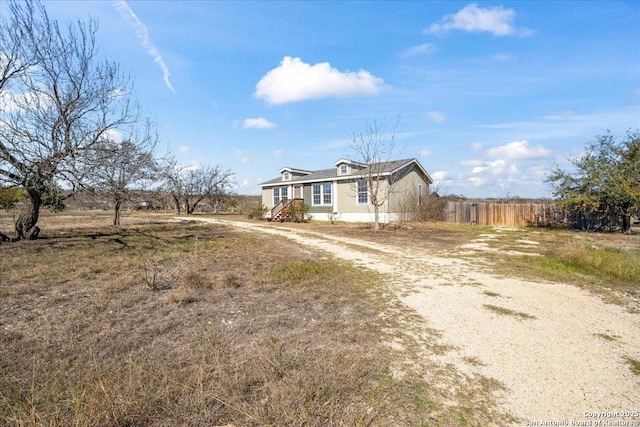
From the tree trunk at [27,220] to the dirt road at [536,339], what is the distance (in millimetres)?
12373

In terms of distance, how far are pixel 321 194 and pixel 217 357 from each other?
861 inches

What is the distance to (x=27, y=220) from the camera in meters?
10.8

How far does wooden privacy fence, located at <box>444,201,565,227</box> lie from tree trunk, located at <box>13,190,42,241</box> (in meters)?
22.1

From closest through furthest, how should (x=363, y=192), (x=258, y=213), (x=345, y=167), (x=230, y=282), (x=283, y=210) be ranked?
(x=230, y=282), (x=363, y=192), (x=345, y=167), (x=283, y=210), (x=258, y=213)

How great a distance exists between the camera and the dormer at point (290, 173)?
89.8 ft

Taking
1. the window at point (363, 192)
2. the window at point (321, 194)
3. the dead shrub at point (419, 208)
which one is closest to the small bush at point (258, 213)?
the window at point (321, 194)

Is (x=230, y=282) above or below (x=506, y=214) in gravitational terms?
below

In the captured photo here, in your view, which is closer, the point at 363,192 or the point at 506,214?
the point at 506,214

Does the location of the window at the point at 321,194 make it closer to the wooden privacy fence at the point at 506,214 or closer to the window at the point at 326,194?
the window at the point at 326,194

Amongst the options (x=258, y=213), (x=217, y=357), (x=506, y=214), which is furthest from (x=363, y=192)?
(x=217, y=357)

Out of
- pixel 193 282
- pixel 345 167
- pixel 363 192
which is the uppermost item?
pixel 345 167

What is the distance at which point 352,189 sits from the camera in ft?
72.8

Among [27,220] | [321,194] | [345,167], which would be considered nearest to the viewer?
[27,220]

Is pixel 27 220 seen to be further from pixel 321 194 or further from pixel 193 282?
pixel 321 194
